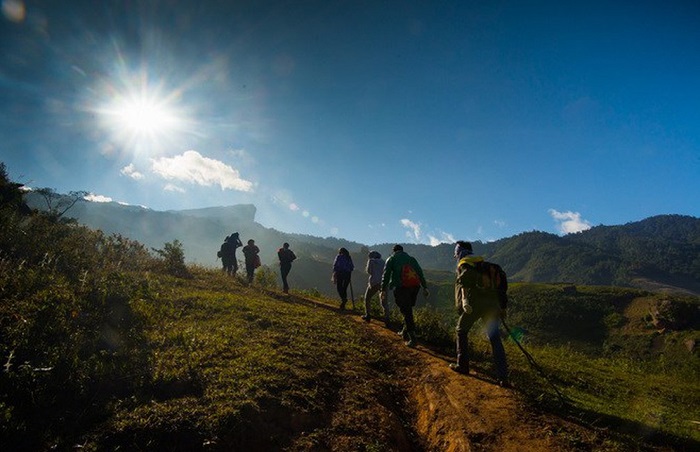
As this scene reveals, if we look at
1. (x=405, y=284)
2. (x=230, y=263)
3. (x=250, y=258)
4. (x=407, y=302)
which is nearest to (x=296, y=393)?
(x=407, y=302)

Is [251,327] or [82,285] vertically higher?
[82,285]

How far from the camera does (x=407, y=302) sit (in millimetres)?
9594

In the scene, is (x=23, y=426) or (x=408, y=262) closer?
(x=23, y=426)

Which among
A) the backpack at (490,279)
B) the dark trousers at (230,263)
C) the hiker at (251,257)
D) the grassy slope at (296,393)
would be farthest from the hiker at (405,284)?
the dark trousers at (230,263)

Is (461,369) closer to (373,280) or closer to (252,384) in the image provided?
(252,384)

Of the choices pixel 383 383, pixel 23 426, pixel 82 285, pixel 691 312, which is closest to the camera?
pixel 23 426

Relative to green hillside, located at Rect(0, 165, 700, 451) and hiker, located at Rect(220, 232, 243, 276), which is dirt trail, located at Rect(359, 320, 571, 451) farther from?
hiker, located at Rect(220, 232, 243, 276)

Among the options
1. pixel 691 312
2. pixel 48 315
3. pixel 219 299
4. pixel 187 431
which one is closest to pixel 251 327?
pixel 219 299

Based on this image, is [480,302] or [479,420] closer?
[479,420]

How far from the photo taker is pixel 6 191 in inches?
623

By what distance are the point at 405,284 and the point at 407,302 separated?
1.51 ft

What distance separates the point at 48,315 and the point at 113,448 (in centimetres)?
376

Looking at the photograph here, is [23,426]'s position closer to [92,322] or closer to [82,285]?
[92,322]

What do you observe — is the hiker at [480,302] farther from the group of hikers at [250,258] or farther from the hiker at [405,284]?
the group of hikers at [250,258]
